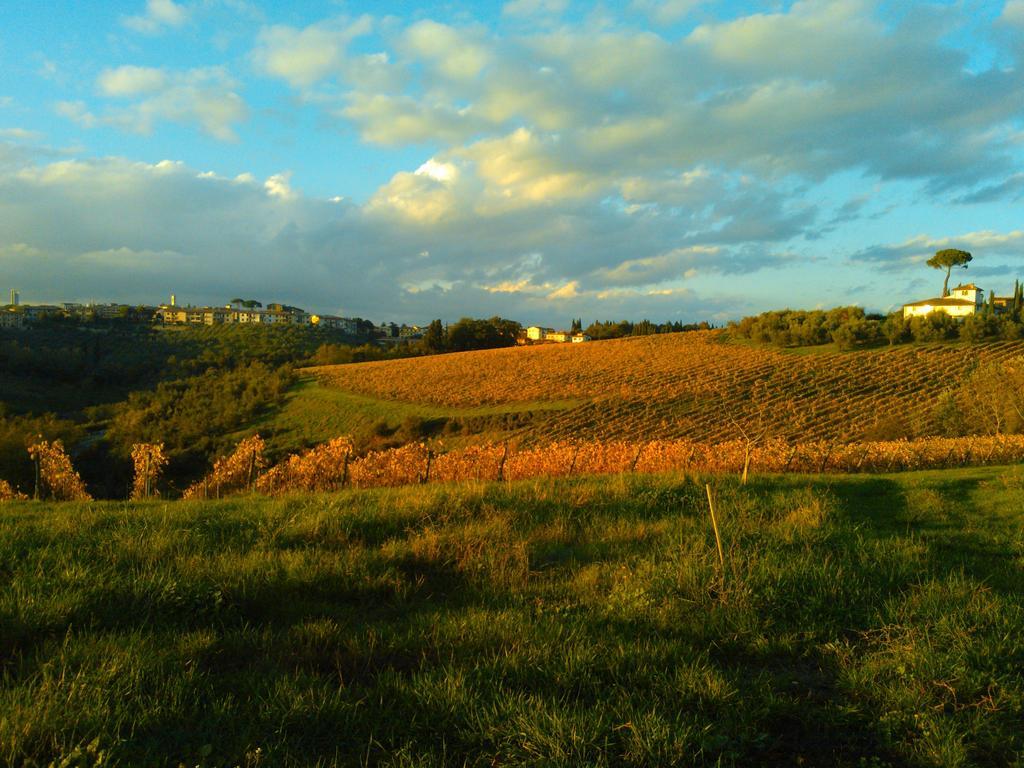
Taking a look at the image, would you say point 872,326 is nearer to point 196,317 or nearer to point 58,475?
point 58,475

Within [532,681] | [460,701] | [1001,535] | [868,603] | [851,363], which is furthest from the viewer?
[851,363]

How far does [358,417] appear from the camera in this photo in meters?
57.4

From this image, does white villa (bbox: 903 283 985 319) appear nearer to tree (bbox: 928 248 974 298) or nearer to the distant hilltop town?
tree (bbox: 928 248 974 298)

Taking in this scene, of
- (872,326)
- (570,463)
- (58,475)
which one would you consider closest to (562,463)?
(570,463)

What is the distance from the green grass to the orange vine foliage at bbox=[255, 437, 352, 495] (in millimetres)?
27758

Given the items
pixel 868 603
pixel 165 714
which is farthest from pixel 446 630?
pixel 868 603

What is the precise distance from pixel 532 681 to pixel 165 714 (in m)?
1.99

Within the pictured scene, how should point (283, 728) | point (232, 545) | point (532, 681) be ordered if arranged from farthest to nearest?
1. point (232, 545)
2. point (532, 681)
3. point (283, 728)

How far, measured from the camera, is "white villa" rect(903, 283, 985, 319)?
2781 inches

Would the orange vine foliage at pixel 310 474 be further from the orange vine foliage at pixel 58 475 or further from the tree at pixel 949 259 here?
the tree at pixel 949 259

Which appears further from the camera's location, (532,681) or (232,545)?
(232,545)

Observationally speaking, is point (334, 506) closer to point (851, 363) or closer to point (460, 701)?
point (460, 701)

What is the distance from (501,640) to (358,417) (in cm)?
5505

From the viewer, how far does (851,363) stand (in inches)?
2216
